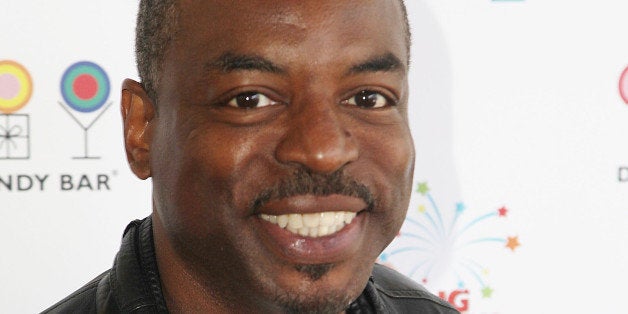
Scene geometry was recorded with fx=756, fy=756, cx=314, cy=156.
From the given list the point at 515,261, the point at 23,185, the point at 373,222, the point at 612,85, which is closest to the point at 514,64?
the point at 612,85

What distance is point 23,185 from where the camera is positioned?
4.67 feet

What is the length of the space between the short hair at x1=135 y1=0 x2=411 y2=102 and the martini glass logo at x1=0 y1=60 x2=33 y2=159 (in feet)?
1.66

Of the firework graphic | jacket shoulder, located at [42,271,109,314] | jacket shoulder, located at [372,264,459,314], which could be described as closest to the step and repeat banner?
the firework graphic

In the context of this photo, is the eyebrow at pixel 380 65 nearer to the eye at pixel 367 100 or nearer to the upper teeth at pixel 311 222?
the eye at pixel 367 100

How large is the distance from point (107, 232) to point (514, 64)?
867mm

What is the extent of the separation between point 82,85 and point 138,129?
1.71 ft

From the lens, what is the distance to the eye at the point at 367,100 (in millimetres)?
885

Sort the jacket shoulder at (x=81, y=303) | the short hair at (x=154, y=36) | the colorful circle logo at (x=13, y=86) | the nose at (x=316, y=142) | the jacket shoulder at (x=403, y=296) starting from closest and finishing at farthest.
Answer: the nose at (x=316, y=142) → the short hair at (x=154, y=36) → the jacket shoulder at (x=81, y=303) → the jacket shoulder at (x=403, y=296) → the colorful circle logo at (x=13, y=86)

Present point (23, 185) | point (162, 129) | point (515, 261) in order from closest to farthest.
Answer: point (162, 129)
point (23, 185)
point (515, 261)

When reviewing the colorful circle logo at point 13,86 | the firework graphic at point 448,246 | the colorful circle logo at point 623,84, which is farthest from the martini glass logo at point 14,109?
the colorful circle logo at point 623,84

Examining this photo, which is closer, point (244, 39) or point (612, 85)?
point (244, 39)

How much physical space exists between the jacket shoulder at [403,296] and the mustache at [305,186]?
0.39m

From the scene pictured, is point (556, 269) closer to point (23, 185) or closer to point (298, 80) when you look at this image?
point (298, 80)

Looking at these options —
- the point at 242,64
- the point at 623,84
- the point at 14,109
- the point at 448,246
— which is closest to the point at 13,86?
the point at 14,109
